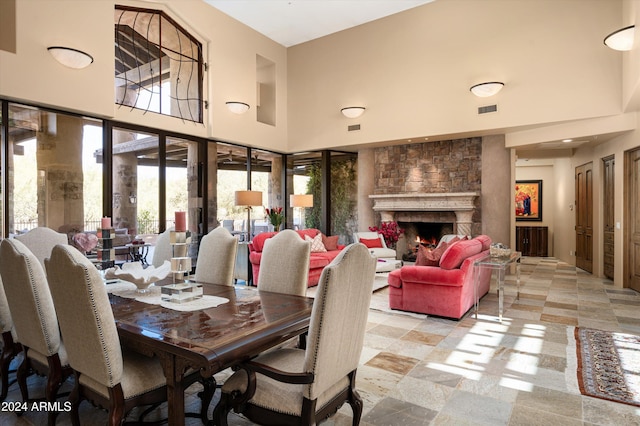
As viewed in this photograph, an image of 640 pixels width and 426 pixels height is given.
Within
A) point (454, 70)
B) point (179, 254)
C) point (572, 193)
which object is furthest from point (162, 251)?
point (572, 193)

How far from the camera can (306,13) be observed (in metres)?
7.19

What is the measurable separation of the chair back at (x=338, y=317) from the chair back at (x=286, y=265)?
80 centimetres

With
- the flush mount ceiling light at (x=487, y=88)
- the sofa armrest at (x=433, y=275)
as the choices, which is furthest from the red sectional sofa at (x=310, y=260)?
the flush mount ceiling light at (x=487, y=88)

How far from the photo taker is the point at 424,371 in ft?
9.42

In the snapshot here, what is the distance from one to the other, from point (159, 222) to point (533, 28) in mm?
6951

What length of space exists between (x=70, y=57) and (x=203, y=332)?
4.67 m

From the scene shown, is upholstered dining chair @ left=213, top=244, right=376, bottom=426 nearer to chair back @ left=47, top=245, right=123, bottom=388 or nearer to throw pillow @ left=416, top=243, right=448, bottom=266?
chair back @ left=47, top=245, right=123, bottom=388

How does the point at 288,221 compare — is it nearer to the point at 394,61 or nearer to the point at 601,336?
the point at 394,61

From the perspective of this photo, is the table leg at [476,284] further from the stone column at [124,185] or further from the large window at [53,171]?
the large window at [53,171]

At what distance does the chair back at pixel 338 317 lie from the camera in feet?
5.04

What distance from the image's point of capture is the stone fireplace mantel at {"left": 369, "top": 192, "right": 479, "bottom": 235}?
7.23 meters

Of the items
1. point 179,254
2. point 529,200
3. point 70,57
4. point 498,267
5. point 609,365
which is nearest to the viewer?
point 179,254

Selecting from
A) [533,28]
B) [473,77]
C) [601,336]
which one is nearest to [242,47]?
[473,77]

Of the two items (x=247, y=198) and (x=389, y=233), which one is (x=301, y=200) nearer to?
(x=247, y=198)
